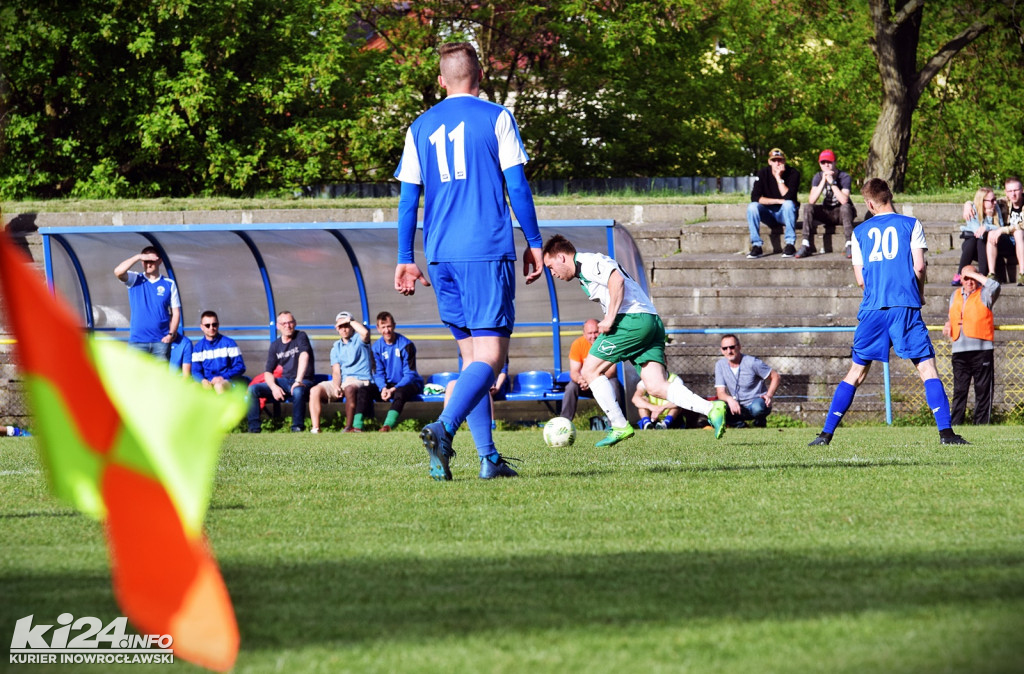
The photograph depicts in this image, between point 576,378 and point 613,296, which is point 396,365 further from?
point 613,296

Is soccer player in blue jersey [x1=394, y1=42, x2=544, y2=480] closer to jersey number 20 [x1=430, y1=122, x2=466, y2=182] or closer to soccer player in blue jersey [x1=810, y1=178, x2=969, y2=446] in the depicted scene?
jersey number 20 [x1=430, y1=122, x2=466, y2=182]

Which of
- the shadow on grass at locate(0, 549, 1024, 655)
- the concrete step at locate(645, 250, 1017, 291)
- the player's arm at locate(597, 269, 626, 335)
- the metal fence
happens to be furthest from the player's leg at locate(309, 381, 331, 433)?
the shadow on grass at locate(0, 549, 1024, 655)

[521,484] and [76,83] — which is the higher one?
[76,83]

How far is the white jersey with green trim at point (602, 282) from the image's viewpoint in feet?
30.6

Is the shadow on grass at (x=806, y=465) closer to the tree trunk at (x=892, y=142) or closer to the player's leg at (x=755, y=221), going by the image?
the player's leg at (x=755, y=221)

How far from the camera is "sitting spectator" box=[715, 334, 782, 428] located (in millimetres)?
15297

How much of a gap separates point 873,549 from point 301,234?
1296 centimetres

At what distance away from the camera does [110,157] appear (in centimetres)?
3025

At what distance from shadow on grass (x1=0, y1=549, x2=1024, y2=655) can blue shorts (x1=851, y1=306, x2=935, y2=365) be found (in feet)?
19.4

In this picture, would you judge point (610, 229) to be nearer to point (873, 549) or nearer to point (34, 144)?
point (873, 549)

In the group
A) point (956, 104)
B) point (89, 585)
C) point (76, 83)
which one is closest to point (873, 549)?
point (89, 585)

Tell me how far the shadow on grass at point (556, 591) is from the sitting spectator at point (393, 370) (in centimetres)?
1162

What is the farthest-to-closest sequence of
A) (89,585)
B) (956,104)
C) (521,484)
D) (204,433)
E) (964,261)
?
1. (956,104)
2. (964,261)
3. (521,484)
4. (89,585)
5. (204,433)

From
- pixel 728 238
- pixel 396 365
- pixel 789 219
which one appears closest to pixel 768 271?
Answer: pixel 789 219
